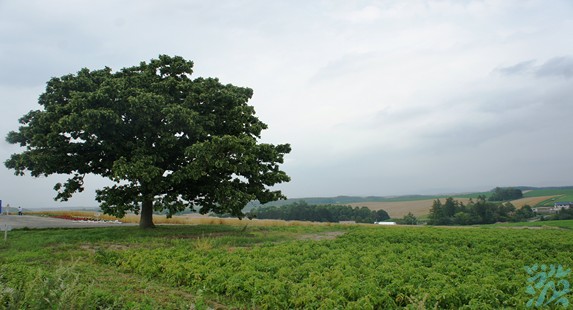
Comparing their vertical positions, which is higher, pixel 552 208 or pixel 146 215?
pixel 146 215

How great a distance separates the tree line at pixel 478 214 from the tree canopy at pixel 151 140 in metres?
38.2

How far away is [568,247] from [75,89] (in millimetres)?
25780

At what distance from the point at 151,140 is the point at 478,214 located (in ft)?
159

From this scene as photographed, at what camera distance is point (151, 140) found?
21156 millimetres

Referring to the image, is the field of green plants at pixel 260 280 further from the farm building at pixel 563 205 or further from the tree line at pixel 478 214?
the farm building at pixel 563 205

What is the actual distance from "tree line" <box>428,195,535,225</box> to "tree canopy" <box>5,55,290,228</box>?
38.2m

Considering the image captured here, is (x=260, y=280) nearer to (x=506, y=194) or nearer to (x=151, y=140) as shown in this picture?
(x=151, y=140)

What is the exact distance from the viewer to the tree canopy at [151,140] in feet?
61.1

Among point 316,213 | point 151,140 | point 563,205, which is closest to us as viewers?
point 151,140

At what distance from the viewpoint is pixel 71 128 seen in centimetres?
1834

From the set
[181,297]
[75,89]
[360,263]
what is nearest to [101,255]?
[181,297]

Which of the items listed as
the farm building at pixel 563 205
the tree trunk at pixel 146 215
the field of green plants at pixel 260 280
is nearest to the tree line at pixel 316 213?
the farm building at pixel 563 205

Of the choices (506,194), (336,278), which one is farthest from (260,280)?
(506,194)

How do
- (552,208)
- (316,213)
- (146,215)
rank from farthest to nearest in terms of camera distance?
(552,208) → (316,213) → (146,215)
